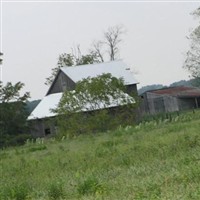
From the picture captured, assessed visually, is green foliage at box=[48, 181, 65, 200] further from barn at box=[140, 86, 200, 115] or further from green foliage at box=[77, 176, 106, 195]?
barn at box=[140, 86, 200, 115]

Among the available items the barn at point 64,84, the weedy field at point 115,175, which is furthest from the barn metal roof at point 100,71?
the weedy field at point 115,175

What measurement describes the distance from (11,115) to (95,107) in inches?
487

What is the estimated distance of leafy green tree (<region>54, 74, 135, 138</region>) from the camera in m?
33.1

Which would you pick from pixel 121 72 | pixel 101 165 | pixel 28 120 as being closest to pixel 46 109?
pixel 28 120

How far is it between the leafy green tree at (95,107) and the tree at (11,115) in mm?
10461

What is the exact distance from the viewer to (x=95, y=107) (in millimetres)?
34188

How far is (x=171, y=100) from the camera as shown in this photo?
5634cm

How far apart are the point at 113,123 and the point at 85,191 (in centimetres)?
2448

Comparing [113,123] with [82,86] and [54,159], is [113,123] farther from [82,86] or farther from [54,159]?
[54,159]

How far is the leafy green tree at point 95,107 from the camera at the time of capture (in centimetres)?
3306

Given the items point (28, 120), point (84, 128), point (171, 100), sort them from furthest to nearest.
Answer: point (171, 100) < point (28, 120) < point (84, 128)

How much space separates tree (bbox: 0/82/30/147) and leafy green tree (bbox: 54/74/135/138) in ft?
34.3

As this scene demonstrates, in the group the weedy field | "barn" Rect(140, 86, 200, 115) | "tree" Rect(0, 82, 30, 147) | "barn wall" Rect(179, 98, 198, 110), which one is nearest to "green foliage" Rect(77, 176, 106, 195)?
the weedy field

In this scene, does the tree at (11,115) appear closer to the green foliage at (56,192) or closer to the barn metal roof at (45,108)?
the barn metal roof at (45,108)
